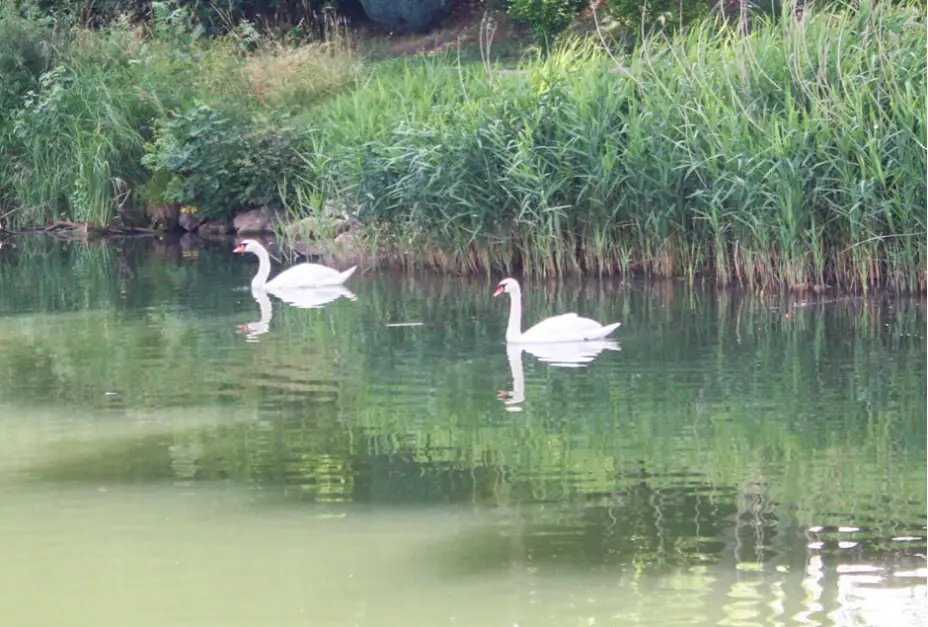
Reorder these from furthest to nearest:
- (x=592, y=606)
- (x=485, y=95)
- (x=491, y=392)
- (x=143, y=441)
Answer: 1. (x=485, y=95)
2. (x=491, y=392)
3. (x=143, y=441)
4. (x=592, y=606)

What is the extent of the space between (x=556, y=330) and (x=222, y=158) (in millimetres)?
10122

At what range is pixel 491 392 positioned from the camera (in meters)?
10.7

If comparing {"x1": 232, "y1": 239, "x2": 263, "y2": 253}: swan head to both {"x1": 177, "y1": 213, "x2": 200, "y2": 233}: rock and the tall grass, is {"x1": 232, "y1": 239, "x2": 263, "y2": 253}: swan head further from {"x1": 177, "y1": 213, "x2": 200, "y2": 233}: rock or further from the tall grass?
{"x1": 177, "y1": 213, "x2": 200, "y2": 233}: rock

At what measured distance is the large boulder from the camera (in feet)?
97.5

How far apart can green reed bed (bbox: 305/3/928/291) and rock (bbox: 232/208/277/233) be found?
422cm

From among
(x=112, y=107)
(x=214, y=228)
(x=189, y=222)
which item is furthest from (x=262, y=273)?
(x=112, y=107)

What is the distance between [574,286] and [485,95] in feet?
8.85

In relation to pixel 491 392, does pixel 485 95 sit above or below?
above

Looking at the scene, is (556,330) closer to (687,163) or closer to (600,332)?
(600,332)

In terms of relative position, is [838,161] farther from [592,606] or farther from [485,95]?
[592,606]

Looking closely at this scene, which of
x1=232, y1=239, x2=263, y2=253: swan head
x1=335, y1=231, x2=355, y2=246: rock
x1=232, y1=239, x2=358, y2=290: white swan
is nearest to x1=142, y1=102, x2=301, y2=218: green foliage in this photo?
x1=335, y1=231, x2=355, y2=246: rock

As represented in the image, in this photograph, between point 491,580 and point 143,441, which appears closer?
point 491,580

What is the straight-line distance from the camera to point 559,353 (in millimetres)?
12000

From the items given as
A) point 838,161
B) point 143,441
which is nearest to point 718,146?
point 838,161
